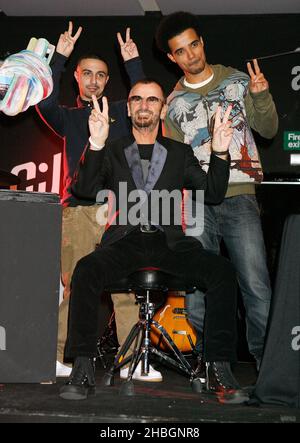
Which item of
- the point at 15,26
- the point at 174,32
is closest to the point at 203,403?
the point at 174,32

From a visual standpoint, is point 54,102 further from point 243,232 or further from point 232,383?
point 232,383

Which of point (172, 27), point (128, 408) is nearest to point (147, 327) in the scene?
point (128, 408)

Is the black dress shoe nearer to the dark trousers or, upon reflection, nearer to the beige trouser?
the dark trousers

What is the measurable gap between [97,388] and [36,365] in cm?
34

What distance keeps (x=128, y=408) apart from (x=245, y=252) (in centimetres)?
138

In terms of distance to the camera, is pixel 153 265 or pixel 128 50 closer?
pixel 153 265

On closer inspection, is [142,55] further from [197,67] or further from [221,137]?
[221,137]

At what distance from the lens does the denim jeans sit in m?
3.62

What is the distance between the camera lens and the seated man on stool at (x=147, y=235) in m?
2.99

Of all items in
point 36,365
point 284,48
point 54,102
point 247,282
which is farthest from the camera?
point 284,48

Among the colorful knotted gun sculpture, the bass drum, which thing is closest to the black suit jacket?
the colorful knotted gun sculpture

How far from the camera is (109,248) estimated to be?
10.7ft

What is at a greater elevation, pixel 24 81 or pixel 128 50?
pixel 128 50

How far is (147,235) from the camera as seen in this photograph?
Answer: 3.35 metres
